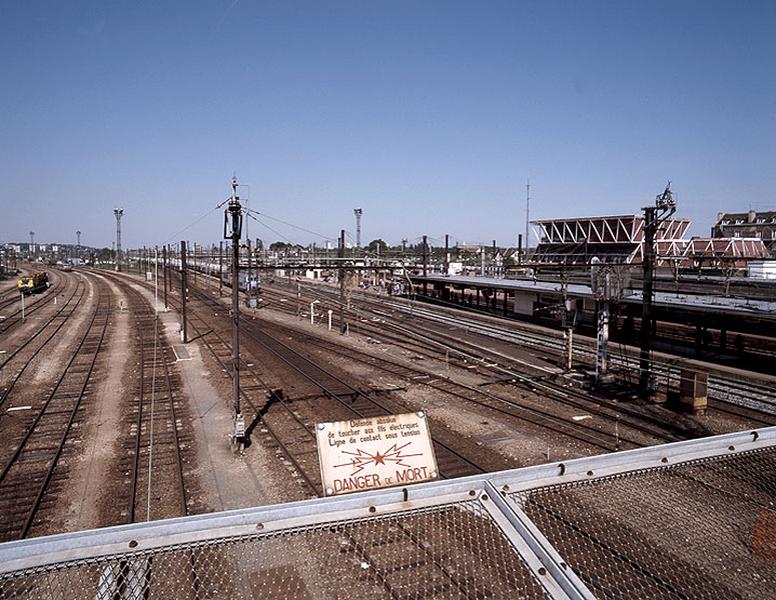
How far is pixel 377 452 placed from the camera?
16.2 feet

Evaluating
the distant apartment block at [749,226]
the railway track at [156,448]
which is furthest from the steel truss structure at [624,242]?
the railway track at [156,448]

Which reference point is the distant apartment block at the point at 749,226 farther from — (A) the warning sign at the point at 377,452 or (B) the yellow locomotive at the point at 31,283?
(B) the yellow locomotive at the point at 31,283

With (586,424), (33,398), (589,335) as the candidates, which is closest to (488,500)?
(586,424)

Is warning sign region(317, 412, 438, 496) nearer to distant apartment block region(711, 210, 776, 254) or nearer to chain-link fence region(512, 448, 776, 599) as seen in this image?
chain-link fence region(512, 448, 776, 599)

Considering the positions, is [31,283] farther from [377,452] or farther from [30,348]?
[377,452]

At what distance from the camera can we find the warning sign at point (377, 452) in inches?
190

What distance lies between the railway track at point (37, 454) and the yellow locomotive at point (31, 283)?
41869 mm

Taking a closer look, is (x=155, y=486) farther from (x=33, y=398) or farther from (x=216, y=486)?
(x=33, y=398)

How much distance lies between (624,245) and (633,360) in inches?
1854

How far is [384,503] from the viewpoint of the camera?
3129 millimetres

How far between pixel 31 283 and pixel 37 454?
55696mm

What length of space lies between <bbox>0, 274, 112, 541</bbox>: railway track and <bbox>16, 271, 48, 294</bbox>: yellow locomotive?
4187cm

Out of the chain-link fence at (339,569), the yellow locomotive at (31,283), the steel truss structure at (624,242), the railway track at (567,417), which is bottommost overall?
the railway track at (567,417)

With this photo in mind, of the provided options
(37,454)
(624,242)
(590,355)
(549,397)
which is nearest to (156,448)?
(37,454)
